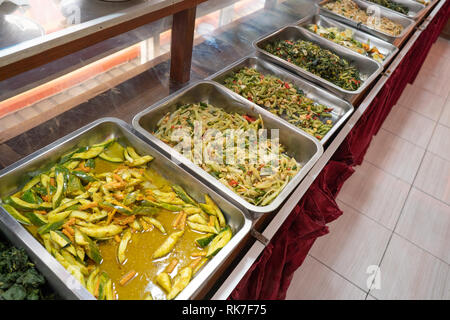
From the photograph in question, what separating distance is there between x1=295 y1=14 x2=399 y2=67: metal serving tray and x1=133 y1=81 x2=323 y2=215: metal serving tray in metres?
1.21

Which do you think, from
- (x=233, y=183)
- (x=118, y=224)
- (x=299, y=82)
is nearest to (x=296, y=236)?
(x=233, y=183)

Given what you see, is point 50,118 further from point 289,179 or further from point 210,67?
point 289,179

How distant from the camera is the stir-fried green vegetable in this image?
1827 mm

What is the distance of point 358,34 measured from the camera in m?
2.75

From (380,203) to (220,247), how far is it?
7.01 ft

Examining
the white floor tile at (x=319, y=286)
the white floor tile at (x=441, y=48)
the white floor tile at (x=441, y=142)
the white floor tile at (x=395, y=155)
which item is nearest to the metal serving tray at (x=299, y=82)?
the white floor tile at (x=319, y=286)

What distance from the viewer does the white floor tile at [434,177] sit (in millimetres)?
3033

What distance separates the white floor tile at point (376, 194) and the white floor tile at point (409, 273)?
0.21m

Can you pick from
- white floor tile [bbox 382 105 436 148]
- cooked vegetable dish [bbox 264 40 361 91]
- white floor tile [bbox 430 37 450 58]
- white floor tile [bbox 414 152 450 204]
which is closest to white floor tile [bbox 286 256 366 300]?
cooked vegetable dish [bbox 264 40 361 91]

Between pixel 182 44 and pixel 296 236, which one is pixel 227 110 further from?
pixel 296 236

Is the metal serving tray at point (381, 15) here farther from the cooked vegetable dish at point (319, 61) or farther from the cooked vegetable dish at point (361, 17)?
the cooked vegetable dish at point (319, 61)

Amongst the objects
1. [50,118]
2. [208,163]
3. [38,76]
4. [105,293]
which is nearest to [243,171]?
[208,163]

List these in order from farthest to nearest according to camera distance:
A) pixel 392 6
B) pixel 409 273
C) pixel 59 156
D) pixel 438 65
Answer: pixel 438 65, pixel 392 6, pixel 409 273, pixel 59 156

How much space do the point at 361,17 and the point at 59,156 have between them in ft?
9.10
